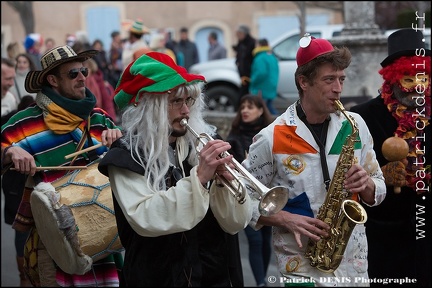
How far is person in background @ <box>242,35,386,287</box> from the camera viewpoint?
4305mm

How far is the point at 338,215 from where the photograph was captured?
4.29 meters

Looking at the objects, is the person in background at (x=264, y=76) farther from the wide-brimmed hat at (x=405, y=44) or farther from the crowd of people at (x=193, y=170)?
the crowd of people at (x=193, y=170)

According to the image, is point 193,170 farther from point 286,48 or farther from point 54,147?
point 286,48

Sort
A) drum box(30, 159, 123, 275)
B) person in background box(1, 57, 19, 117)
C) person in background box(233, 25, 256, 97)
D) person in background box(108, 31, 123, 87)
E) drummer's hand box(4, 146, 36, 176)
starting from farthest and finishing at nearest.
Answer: person in background box(108, 31, 123, 87)
person in background box(233, 25, 256, 97)
person in background box(1, 57, 19, 117)
drummer's hand box(4, 146, 36, 176)
drum box(30, 159, 123, 275)

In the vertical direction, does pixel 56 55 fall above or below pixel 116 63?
above

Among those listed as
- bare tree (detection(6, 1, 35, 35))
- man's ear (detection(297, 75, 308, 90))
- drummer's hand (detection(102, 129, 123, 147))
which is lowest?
drummer's hand (detection(102, 129, 123, 147))

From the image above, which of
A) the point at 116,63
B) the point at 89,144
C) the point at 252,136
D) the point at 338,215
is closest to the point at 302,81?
the point at 338,215

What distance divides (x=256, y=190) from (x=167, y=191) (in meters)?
0.42

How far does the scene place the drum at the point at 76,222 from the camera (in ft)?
16.1

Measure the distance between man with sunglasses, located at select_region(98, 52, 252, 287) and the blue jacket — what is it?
9.95 meters

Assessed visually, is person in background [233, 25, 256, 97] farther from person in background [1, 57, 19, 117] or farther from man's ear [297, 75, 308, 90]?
man's ear [297, 75, 308, 90]

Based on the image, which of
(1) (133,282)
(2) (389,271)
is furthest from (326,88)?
(2) (389,271)

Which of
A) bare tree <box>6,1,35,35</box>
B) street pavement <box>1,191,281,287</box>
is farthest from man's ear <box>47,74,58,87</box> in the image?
bare tree <box>6,1,35,35</box>

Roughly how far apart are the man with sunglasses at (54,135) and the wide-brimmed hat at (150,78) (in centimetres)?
112
